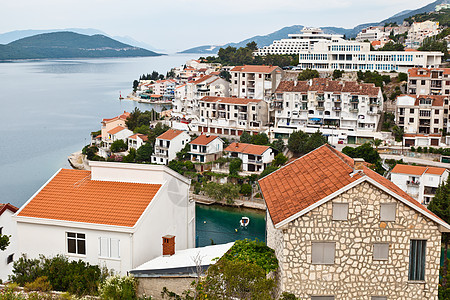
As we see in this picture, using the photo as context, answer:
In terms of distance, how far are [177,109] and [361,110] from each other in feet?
59.1

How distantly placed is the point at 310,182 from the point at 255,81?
31580mm

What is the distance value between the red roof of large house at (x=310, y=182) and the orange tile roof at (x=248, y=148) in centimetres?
1968

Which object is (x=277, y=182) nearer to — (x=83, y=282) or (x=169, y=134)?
(x=83, y=282)

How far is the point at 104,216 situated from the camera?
759 cm

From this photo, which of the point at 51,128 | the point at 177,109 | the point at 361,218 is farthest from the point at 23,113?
the point at 361,218

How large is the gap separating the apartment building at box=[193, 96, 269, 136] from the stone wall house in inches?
1101

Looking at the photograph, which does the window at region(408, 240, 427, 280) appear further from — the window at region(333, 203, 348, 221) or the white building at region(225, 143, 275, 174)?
the white building at region(225, 143, 275, 174)

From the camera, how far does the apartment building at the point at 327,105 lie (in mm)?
31469

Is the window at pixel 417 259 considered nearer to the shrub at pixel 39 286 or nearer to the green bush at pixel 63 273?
the green bush at pixel 63 273

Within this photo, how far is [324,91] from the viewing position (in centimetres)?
3288

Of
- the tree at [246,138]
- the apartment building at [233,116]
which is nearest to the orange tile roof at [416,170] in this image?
the tree at [246,138]

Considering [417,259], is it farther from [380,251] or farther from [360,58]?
[360,58]

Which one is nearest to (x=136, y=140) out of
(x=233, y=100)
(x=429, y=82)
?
(x=233, y=100)

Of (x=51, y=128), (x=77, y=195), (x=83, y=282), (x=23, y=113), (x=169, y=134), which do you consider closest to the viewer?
(x=83, y=282)
